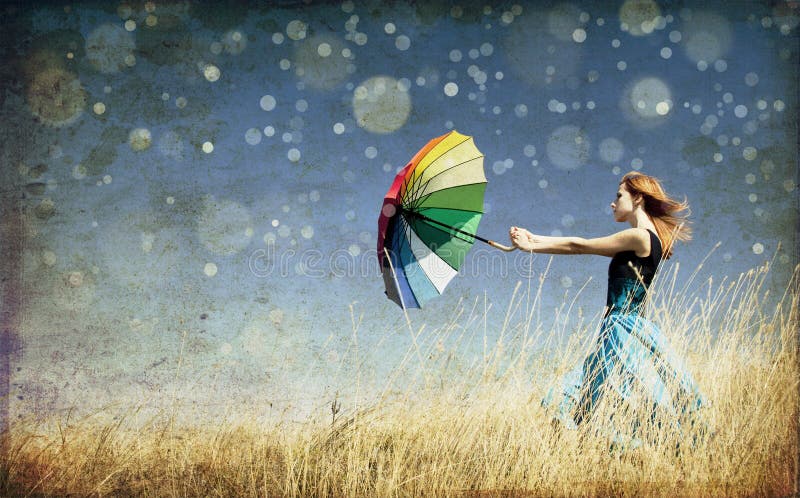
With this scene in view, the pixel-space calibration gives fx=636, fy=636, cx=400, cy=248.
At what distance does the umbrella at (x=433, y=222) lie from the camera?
8.74ft

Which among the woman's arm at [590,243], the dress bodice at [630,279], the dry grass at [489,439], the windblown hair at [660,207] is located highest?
the windblown hair at [660,207]

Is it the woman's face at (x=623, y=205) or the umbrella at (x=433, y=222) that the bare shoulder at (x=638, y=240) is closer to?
the woman's face at (x=623, y=205)

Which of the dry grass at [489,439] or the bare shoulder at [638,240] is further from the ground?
the bare shoulder at [638,240]

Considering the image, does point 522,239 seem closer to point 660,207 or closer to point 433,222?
point 433,222

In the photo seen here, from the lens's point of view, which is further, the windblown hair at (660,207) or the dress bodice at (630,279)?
the windblown hair at (660,207)

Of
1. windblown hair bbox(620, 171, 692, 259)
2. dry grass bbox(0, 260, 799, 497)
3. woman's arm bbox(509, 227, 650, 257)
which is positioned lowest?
dry grass bbox(0, 260, 799, 497)

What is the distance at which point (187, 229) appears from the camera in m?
3.05

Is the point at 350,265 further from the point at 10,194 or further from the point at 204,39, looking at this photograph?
the point at 10,194

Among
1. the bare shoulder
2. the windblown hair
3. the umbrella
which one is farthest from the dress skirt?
the umbrella

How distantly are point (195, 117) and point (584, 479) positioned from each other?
7.86ft

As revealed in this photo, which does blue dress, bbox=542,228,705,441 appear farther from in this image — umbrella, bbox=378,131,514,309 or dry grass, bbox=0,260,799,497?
umbrella, bbox=378,131,514,309

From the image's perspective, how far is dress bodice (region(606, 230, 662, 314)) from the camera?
8.32 ft

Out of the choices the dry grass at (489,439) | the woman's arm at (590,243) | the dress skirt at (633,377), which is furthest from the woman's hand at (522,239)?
the dress skirt at (633,377)

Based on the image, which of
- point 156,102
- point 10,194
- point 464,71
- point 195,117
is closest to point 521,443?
point 464,71
